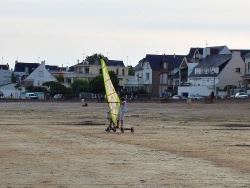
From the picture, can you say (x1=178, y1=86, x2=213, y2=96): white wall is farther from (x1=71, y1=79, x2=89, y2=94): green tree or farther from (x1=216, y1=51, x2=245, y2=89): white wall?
(x1=71, y1=79, x2=89, y2=94): green tree

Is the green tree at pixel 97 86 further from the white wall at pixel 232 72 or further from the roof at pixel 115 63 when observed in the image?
the roof at pixel 115 63

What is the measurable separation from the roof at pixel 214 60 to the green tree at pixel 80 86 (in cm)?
2109

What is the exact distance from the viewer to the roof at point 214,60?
98.9 meters

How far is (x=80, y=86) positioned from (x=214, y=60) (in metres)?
26.6

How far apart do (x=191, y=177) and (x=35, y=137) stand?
12339 millimetres

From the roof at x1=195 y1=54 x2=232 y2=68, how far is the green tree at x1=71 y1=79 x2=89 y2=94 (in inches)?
830

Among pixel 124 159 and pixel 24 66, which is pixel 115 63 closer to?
pixel 24 66

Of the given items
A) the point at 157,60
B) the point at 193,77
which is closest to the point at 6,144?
the point at 193,77

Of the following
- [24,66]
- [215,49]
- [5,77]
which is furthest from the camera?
[24,66]

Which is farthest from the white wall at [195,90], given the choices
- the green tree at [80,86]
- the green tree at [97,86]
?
the green tree at [80,86]

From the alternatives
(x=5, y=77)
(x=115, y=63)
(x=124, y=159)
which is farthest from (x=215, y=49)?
(x=124, y=159)

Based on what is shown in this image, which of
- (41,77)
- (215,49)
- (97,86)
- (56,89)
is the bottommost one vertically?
(56,89)

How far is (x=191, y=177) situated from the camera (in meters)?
15.1

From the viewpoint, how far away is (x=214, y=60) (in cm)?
10194
